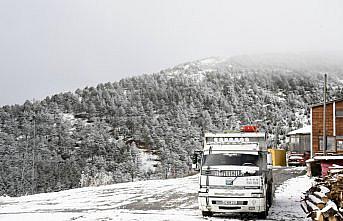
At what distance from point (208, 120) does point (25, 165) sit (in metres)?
44.2

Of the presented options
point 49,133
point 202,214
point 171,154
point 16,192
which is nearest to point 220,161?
point 202,214

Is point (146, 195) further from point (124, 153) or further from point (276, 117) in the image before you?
point (276, 117)

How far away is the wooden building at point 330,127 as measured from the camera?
41.0 meters

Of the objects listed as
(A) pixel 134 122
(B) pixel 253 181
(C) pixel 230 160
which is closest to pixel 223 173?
(C) pixel 230 160

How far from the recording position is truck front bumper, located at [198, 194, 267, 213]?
1443cm

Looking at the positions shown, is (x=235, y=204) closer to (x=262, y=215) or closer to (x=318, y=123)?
(x=262, y=215)

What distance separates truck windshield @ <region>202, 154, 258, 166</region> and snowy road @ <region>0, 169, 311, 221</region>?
5.43 feet

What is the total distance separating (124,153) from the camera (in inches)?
3720

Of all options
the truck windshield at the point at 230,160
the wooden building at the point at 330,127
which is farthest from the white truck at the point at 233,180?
the wooden building at the point at 330,127

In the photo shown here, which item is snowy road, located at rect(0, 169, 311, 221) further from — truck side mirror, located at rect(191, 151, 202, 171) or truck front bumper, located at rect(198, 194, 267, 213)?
truck side mirror, located at rect(191, 151, 202, 171)

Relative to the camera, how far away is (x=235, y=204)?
569 inches

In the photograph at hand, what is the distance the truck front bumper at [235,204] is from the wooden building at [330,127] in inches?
1098

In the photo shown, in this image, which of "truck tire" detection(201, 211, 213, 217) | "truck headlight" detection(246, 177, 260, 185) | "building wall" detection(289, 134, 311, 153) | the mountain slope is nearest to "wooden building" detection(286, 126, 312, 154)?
"building wall" detection(289, 134, 311, 153)

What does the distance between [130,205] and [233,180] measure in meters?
6.08
